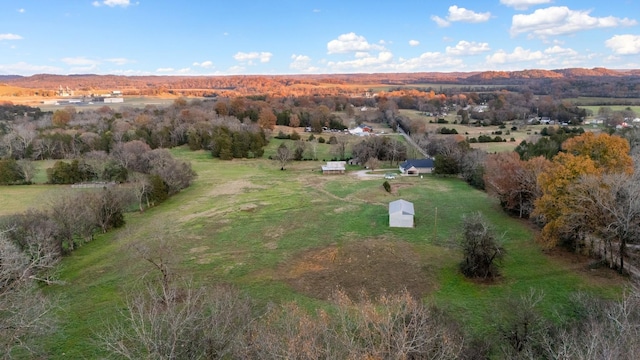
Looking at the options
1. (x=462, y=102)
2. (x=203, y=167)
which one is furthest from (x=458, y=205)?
(x=462, y=102)

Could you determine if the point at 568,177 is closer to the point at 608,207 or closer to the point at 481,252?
the point at 608,207

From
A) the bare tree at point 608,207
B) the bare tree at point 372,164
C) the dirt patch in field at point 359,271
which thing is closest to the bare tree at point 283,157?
the bare tree at point 372,164

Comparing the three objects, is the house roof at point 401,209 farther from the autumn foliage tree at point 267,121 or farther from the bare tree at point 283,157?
the autumn foliage tree at point 267,121

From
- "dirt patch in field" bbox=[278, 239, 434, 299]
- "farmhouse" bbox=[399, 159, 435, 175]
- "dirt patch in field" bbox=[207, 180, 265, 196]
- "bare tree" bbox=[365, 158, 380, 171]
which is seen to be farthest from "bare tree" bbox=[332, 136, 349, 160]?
"dirt patch in field" bbox=[278, 239, 434, 299]

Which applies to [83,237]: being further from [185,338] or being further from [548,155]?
[548,155]

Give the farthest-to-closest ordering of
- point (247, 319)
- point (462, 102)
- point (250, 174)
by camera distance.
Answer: point (462, 102)
point (250, 174)
point (247, 319)

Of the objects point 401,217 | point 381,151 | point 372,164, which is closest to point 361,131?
point 381,151

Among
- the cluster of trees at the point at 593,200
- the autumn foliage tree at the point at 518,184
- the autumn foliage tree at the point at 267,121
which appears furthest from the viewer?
the autumn foliage tree at the point at 267,121
